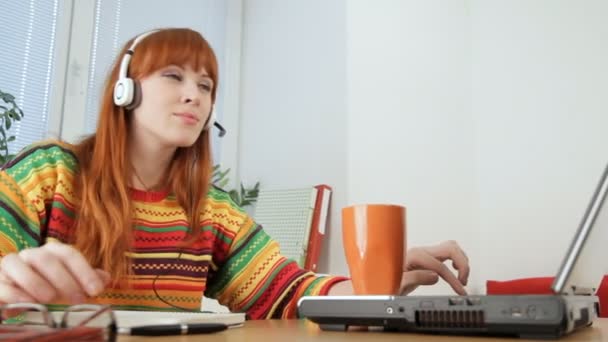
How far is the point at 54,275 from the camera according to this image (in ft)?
1.64

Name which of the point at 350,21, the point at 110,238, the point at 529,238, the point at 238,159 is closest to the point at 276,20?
the point at 350,21

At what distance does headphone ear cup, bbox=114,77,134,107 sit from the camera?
1.13 metres

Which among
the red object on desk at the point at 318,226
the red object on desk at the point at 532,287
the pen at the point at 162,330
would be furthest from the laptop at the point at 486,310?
the red object on desk at the point at 318,226

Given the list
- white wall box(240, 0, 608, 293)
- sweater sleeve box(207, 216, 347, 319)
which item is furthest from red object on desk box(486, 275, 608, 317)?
sweater sleeve box(207, 216, 347, 319)

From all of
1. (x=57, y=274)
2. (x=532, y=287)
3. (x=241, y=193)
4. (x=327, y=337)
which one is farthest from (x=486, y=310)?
(x=241, y=193)

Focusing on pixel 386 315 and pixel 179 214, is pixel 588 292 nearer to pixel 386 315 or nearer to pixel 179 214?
pixel 386 315

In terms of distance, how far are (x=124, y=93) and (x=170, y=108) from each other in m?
0.10

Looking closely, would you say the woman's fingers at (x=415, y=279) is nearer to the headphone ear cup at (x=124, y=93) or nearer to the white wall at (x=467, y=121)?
the headphone ear cup at (x=124, y=93)

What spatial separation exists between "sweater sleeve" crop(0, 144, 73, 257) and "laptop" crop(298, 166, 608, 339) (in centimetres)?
60

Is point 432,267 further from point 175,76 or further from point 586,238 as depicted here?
point 175,76

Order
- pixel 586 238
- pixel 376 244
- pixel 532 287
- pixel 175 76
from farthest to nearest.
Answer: pixel 532 287, pixel 175 76, pixel 376 244, pixel 586 238

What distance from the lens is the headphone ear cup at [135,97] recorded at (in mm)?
1154

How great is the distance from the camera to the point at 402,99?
7.91 ft

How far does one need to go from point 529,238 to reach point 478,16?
95cm
